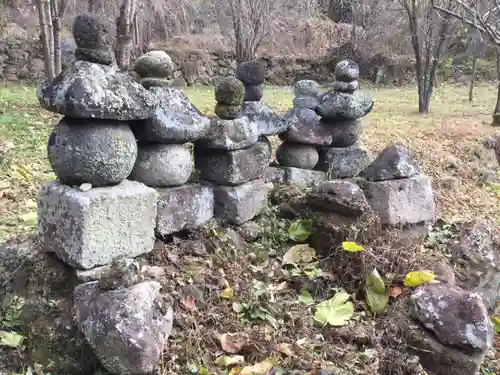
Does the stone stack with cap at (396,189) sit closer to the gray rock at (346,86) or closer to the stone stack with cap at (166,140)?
the gray rock at (346,86)

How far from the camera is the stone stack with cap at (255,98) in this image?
12.1 feet

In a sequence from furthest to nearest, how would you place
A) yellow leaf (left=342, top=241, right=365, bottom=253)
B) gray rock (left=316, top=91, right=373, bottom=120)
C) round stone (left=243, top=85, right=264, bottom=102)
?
gray rock (left=316, top=91, right=373, bottom=120) < round stone (left=243, top=85, right=264, bottom=102) < yellow leaf (left=342, top=241, right=365, bottom=253)

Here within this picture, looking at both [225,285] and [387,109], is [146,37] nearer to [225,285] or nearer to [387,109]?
[387,109]

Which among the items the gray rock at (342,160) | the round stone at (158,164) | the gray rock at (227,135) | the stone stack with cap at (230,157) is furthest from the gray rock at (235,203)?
the gray rock at (342,160)

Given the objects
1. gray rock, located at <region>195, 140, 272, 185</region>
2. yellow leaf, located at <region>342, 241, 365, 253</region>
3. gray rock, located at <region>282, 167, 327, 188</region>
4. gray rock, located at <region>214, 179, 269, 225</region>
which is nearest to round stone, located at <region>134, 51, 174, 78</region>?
gray rock, located at <region>195, 140, 272, 185</region>

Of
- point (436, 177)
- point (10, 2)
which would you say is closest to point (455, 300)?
point (436, 177)

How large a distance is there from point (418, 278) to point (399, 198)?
77 centimetres

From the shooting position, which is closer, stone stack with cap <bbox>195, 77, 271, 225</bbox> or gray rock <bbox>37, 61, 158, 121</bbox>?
gray rock <bbox>37, 61, 158, 121</bbox>

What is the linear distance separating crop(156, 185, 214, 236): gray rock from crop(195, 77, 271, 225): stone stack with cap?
0.10 meters

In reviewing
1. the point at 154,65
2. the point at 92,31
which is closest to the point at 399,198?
the point at 154,65

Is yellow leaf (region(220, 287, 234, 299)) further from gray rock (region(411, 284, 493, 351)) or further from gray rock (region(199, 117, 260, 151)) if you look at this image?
gray rock (region(411, 284, 493, 351))

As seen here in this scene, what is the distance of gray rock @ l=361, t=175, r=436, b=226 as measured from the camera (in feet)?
11.7

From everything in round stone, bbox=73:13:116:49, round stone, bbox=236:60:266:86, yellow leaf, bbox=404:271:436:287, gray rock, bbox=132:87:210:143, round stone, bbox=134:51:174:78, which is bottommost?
yellow leaf, bbox=404:271:436:287

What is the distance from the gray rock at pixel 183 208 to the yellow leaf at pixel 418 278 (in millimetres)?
1217
